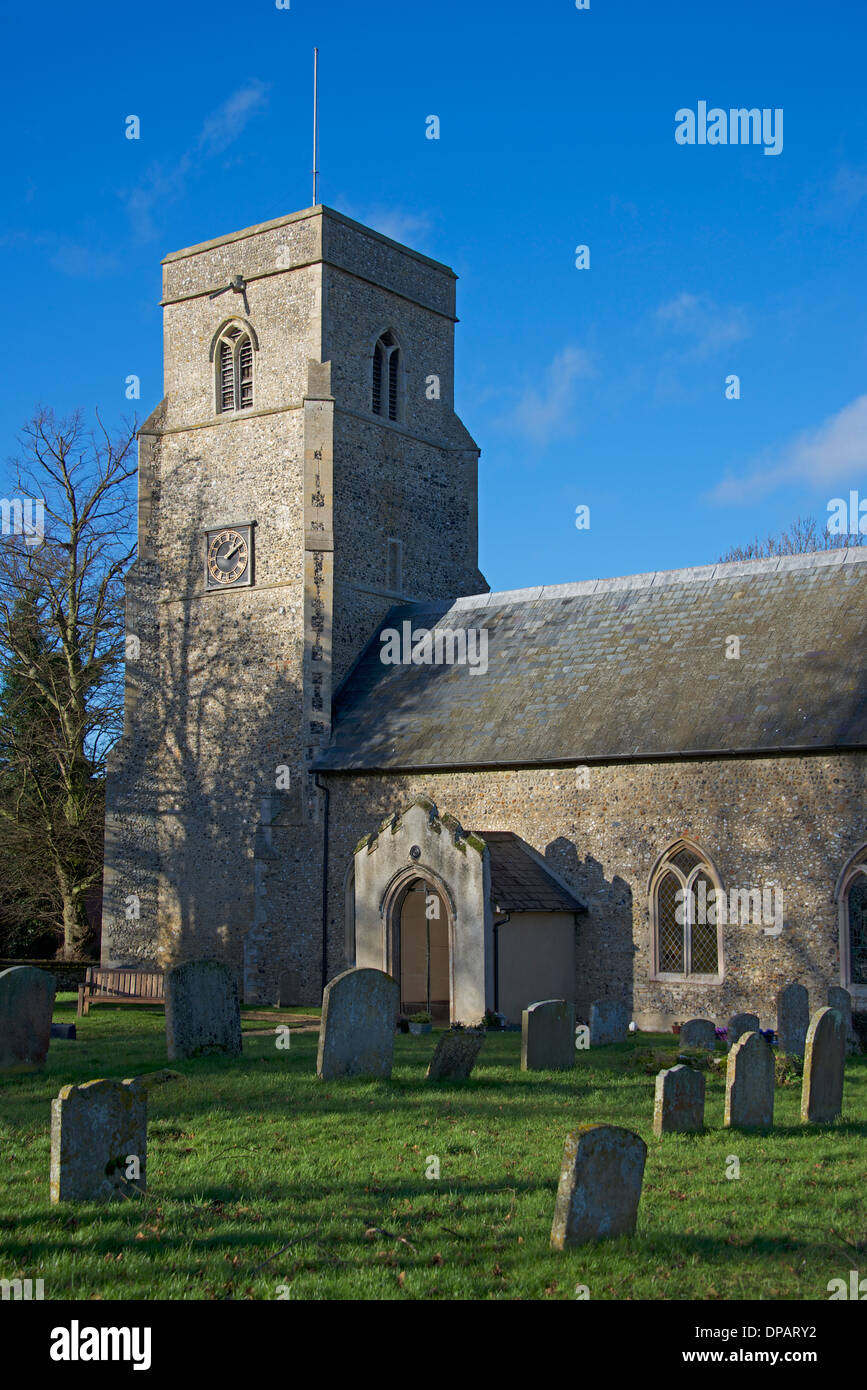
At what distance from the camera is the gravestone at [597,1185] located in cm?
678

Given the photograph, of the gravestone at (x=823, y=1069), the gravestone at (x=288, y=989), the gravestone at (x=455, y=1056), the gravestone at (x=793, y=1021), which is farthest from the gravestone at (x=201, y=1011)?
the gravestone at (x=288, y=989)

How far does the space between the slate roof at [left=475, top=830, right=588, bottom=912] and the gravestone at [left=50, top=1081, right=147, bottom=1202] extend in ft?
37.2

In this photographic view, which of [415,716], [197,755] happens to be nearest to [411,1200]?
[415,716]

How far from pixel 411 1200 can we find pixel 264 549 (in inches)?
782

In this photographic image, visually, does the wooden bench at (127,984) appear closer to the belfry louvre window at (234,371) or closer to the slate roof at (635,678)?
the slate roof at (635,678)

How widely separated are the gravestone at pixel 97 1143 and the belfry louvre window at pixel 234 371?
70.5 feet

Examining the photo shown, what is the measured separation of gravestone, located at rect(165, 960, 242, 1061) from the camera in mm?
13500

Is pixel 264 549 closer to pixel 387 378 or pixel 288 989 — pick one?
pixel 387 378

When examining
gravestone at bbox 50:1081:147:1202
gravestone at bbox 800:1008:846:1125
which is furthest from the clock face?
gravestone at bbox 50:1081:147:1202

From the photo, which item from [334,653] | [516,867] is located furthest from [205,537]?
[516,867]

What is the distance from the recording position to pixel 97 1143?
7.75 meters

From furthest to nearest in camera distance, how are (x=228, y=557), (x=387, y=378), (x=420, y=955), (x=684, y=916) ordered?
(x=387, y=378)
(x=228, y=557)
(x=420, y=955)
(x=684, y=916)

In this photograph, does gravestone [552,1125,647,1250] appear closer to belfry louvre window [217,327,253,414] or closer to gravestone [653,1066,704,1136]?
gravestone [653,1066,704,1136]
